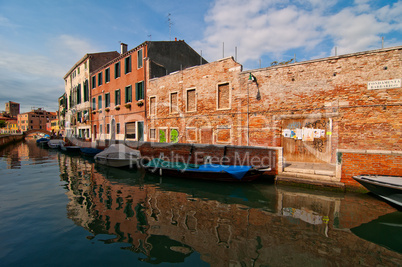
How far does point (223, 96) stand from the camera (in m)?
12.4

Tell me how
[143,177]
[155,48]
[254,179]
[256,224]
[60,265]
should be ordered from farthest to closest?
[155,48]
[143,177]
[254,179]
[256,224]
[60,265]

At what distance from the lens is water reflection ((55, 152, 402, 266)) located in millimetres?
3838

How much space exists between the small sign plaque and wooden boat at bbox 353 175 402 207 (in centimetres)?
378

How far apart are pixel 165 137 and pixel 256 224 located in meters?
11.5

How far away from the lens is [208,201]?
→ 6.86 metres

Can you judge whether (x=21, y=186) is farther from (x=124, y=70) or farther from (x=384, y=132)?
(x=384, y=132)

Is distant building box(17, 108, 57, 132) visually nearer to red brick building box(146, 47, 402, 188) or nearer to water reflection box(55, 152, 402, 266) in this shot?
red brick building box(146, 47, 402, 188)

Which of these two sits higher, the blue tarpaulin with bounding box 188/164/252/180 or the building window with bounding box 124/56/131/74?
the building window with bounding box 124/56/131/74

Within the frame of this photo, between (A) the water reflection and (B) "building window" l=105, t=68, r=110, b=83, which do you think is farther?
(B) "building window" l=105, t=68, r=110, b=83

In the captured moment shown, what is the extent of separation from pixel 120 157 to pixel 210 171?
7198 millimetres

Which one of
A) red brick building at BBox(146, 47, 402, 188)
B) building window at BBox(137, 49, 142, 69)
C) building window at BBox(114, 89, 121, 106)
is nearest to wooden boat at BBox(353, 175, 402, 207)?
red brick building at BBox(146, 47, 402, 188)

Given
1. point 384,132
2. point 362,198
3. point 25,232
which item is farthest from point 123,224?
point 384,132

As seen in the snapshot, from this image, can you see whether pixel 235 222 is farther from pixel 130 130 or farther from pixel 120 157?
pixel 130 130

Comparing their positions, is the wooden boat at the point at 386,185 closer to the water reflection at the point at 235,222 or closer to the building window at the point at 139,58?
the water reflection at the point at 235,222
